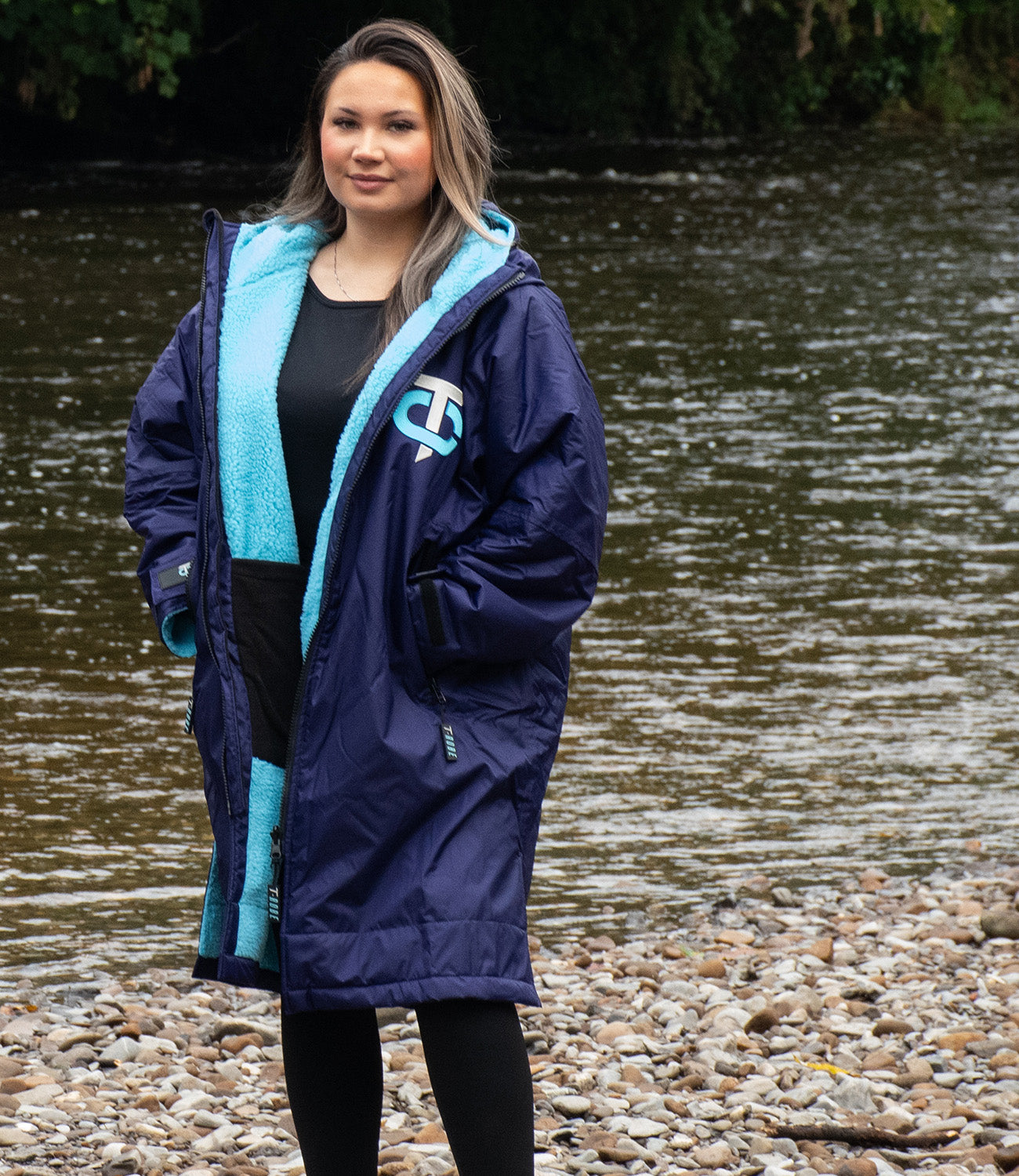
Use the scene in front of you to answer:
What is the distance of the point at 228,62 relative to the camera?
28734 millimetres

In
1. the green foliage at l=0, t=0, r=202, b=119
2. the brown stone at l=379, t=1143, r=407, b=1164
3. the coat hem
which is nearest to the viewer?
the coat hem

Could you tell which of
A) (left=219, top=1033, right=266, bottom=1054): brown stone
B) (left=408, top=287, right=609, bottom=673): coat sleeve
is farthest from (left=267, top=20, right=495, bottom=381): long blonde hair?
(left=219, top=1033, right=266, bottom=1054): brown stone

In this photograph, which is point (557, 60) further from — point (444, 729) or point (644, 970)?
point (444, 729)

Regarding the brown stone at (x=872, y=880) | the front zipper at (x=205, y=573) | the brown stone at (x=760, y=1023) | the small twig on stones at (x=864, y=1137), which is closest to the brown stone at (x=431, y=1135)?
the small twig on stones at (x=864, y=1137)

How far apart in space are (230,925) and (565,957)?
7.55 feet

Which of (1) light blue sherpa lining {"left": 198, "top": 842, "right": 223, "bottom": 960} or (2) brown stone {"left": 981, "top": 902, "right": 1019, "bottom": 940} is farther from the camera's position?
(2) brown stone {"left": 981, "top": 902, "right": 1019, "bottom": 940}

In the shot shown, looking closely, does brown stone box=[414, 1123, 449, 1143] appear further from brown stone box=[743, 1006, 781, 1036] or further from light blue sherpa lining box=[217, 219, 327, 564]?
light blue sherpa lining box=[217, 219, 327, 564]

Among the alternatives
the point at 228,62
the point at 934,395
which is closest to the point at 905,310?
the point at 934,395

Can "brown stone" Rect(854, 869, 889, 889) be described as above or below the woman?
below

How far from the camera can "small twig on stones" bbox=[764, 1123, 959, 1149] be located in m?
3.28

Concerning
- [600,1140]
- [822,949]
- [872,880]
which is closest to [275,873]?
[600,1140]

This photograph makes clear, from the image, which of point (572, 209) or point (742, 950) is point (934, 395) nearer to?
point (742, 950)

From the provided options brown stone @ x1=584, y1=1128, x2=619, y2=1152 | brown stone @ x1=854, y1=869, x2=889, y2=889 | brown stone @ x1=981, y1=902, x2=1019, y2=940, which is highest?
brown stone @ x1=584, y1=1128, x2=619, y2=1152

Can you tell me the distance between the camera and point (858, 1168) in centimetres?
313
